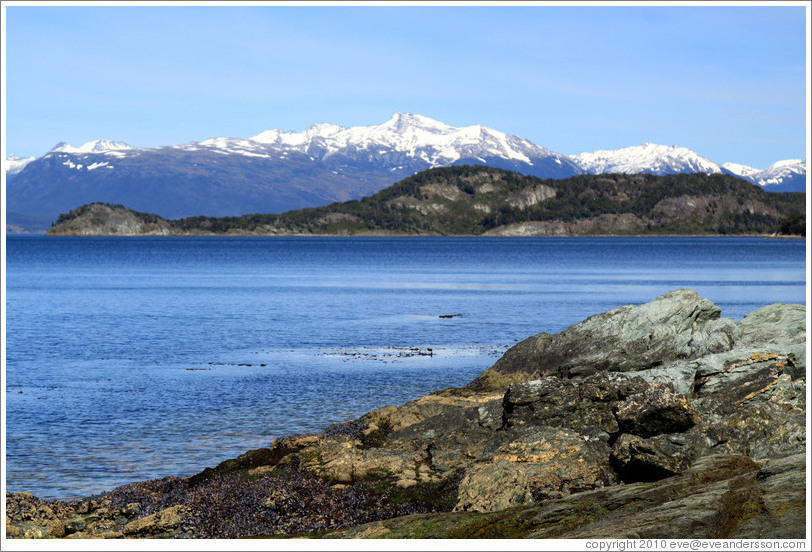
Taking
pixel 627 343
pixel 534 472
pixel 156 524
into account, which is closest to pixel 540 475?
pixel 534 472

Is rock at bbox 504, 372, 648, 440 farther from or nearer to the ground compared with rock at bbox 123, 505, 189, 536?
farther from the ground

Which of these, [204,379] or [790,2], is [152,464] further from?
[790,2]

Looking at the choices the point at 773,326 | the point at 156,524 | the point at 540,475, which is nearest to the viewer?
the point at 540,475

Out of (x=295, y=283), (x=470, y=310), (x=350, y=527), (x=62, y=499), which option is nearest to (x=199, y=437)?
(x=62, y=499)

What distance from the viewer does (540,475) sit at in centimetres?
1638

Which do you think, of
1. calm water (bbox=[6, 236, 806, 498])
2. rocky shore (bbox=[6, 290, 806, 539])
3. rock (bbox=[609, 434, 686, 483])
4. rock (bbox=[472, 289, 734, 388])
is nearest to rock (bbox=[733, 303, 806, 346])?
rock (bbox=[472, 289, 734, 388])

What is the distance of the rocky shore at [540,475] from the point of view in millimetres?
13539

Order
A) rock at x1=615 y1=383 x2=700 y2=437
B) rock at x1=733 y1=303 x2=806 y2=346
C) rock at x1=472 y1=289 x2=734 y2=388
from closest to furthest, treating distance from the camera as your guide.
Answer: rock at x1=615 y1=383 x2=700 y2=437, rock at x1=733 y1=303 x2=806 y2=346, rock at x1=472 y1=289 x2=734 y2=388

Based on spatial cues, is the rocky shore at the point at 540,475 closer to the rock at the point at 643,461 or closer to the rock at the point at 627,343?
the rock at the point at 643,461

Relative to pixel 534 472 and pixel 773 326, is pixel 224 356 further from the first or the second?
pixel 534 472

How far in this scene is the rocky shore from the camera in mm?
13539

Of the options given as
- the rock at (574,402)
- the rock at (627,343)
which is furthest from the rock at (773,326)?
the rock at (574,402)

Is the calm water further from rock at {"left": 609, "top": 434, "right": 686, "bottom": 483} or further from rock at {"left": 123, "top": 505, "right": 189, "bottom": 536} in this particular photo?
rock at {"left": 609, "top": 434, "right": 686, "bottom": 483}

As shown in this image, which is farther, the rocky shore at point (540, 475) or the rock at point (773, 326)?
the rock at point (773, 326)
